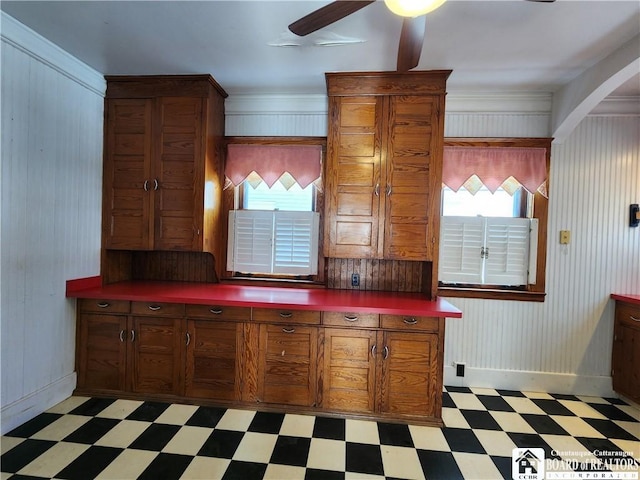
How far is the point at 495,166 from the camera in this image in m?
2.72

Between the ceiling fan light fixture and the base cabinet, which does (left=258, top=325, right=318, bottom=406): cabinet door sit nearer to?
the base cabinet

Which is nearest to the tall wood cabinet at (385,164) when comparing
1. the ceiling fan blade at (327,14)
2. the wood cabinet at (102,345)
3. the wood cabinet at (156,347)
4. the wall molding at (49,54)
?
the ceiling fan blade at (327,14)

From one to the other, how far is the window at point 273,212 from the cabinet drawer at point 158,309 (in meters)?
0.69

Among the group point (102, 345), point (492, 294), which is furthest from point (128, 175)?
point (492, 294)

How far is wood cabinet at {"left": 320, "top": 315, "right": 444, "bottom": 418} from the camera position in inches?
86.4

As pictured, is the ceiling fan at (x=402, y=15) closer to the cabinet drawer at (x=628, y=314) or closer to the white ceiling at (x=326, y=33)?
the white ceiling at (x=326, y=33)

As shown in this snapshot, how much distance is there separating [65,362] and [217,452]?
1.45 m

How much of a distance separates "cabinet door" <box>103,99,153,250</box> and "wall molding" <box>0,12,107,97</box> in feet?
0.64

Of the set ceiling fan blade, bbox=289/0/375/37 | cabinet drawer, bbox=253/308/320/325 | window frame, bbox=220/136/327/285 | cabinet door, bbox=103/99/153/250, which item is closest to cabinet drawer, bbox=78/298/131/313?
cabinet door, bbox=103/99/153/250

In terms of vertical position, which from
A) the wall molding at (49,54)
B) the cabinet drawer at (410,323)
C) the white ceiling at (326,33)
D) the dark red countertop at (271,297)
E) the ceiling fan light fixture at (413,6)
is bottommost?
the cabinet drawer at (410,323)

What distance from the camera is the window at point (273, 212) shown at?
2.87m

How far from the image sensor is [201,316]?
7.70 ft

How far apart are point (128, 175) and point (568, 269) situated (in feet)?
12.5

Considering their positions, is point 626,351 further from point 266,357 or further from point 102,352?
point 102,352
